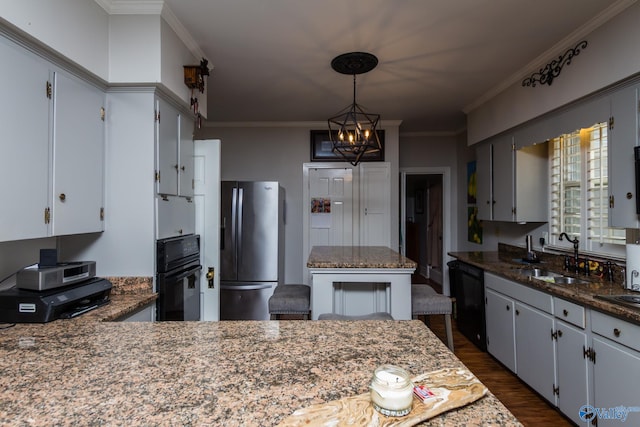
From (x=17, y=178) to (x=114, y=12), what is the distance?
46.5 inches

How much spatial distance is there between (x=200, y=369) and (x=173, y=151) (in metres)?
1.74

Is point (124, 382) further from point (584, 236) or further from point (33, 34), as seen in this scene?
point (584, 236)

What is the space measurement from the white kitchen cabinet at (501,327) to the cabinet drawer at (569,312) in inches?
19.3

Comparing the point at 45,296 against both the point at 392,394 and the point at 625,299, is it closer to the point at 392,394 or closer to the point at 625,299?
the point at 392,394

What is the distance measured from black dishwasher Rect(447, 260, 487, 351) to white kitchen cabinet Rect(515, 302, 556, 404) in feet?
1.77

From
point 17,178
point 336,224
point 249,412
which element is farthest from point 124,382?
point 336,224

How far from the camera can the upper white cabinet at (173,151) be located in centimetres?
211

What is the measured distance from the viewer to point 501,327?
2781 mm

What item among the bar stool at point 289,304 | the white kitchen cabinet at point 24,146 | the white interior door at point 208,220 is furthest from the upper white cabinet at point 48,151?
the bar stool at point 289,304

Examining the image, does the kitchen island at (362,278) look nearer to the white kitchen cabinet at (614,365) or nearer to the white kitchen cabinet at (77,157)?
the white kitchen cabinet at (614,365)

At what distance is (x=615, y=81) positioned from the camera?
1.98m

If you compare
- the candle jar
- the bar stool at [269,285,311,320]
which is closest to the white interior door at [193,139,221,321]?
the bar stool at [269,285,311,320]

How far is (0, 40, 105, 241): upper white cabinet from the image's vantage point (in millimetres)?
1437

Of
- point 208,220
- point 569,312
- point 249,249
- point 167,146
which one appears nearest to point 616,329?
point 569,312
